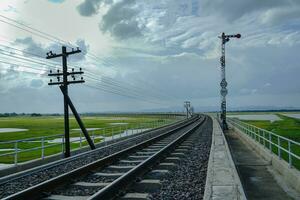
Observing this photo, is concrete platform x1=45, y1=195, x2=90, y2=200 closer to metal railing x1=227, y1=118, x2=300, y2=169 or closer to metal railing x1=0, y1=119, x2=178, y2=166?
metal railing x1=0, y1=119, x2=178, y2=166

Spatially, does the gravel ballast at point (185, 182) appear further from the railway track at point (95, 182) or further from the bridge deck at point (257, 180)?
the bridge deck at point (257, 180)

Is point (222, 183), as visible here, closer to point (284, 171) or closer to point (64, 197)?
point (284, 171)

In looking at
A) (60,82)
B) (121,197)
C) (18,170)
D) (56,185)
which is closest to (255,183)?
Result: (121,197)

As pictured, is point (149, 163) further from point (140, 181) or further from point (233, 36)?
point (233, 36)

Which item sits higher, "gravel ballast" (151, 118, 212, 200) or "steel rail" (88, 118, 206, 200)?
"steel rail" (88, 118, 206, 200)

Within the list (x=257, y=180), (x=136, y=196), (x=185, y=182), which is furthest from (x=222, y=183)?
(x=257, y=180)

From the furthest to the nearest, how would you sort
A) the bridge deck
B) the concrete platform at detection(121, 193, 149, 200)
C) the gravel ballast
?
the bridge deck < the gravel ballast < the concrete platform at detection(121, 193, 149, 200)

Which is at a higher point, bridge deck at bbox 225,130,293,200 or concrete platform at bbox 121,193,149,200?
concrete platform at bbox 121,193,149,200

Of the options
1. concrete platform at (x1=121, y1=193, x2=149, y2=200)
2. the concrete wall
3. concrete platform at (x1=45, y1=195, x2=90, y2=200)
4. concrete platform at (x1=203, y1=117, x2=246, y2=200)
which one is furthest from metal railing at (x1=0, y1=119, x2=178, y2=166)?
the concrete wall

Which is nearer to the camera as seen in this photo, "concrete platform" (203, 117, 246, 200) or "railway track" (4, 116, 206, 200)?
"concrete platform" (203, 117, 246, 200)

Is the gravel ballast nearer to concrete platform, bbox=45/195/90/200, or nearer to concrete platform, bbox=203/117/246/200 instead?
concrete platform, bbox=203/117/246/200

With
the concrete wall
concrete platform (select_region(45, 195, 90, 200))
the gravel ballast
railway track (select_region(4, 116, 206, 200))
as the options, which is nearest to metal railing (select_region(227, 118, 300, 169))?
the concrete wall

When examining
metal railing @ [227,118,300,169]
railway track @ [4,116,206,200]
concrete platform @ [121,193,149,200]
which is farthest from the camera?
metal railing @ [227,118,300,169]

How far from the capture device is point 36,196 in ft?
27.8
